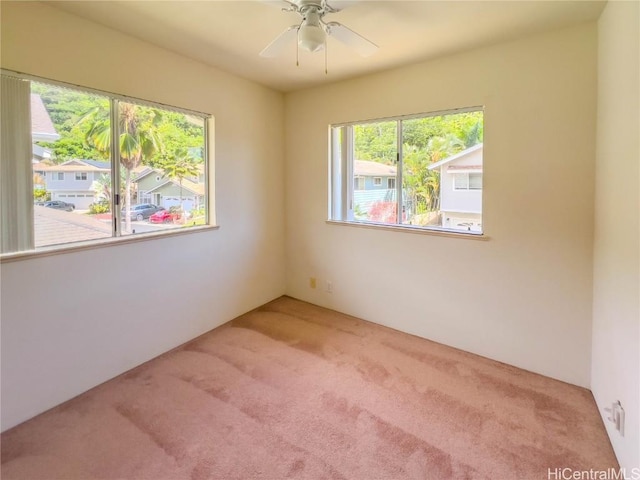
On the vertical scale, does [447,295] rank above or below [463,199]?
below

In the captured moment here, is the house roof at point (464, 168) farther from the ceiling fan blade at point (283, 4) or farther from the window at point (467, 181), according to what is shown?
the ceiling fan blade at point (283, 4)

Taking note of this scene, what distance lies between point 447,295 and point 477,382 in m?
0.74

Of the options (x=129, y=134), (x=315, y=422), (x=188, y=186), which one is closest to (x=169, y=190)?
(x=188, y=186)

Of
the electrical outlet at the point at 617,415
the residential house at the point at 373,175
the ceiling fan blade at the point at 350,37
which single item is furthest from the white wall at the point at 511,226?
the ceiling fan blade at the point at 350,37

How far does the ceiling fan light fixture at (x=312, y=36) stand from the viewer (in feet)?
5.60

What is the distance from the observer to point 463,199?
279 cm

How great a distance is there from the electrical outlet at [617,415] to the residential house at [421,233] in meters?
0.05

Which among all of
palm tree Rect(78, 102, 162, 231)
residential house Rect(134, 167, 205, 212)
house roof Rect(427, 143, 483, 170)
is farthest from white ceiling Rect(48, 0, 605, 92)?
residential house Rect(134, 167, 205, 212)

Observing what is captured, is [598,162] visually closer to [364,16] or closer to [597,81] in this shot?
[597,81]

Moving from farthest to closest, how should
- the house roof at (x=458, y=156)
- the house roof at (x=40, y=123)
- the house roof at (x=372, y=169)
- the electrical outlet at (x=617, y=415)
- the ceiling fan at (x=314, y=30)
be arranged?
the house roof at (x=372, y=169), the house roof at (x=458, y=156), the house roof at (x=40, y=123), the ceiling fan at (x=314, y=30), the electrical outlet at (x=617, y=415)

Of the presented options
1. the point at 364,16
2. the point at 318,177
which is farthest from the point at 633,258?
the point at 318,177

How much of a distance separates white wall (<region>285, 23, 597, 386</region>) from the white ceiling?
0.19 meters

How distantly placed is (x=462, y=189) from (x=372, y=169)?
0.92 m

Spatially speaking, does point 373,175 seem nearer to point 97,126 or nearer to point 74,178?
point 97,126
